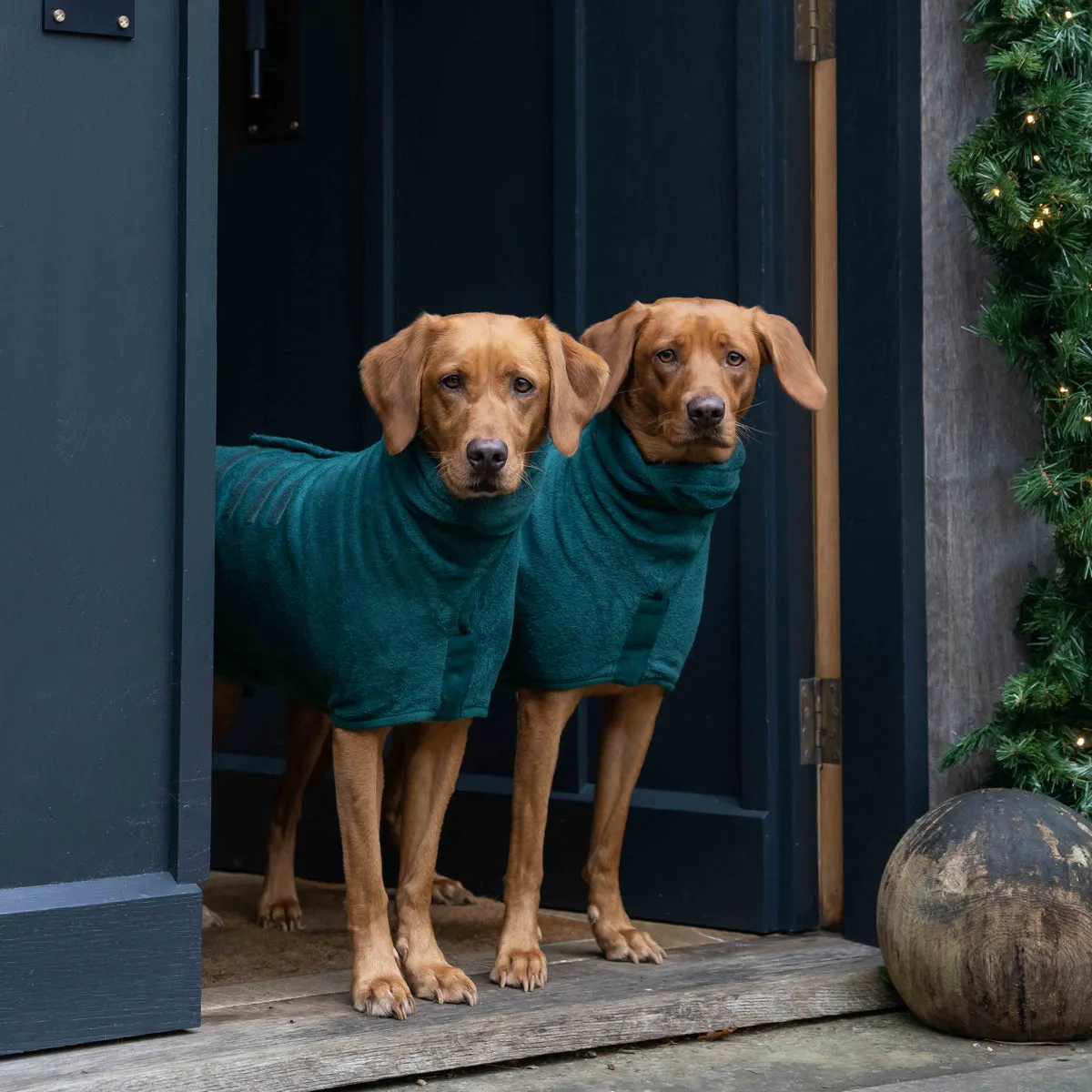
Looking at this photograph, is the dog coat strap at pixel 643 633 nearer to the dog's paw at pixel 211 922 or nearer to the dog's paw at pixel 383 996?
the dog's paw at pixel 383 996

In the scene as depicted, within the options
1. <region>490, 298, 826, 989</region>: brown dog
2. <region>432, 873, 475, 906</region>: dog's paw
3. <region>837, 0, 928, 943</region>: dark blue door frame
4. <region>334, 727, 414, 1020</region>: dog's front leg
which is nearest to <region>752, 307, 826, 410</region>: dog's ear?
<region>490, 298, 826, 989</region>: brown dog

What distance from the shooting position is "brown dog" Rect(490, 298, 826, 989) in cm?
394

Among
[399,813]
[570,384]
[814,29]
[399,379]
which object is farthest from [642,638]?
[814,29]

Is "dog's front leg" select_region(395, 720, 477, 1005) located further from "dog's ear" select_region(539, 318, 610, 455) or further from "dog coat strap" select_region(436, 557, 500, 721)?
"dog's ear" select_region(539, 318, 610, 455)

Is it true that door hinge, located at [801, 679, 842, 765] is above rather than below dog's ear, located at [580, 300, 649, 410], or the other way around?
below

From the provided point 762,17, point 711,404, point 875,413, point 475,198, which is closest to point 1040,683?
point 875,413

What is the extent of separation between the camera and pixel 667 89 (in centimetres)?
476

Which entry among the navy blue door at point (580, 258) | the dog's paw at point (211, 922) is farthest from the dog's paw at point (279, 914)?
the navy blue door at point (580, 258)

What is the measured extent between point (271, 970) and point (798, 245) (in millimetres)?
2408

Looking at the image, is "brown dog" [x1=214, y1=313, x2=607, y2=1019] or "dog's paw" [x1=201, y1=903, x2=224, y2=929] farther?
"dog's paw" [x1=201, y1=903, x2=224, y2=929]

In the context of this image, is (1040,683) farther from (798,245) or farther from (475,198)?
(475,198)

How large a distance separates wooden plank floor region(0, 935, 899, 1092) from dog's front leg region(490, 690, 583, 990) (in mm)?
128

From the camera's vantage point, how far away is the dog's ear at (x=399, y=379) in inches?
140

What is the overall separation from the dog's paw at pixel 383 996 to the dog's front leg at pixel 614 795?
768 millimetres
